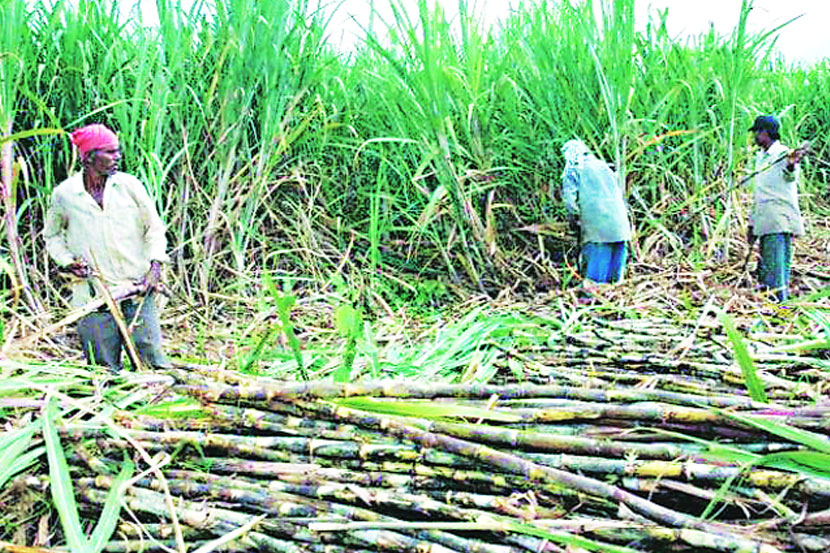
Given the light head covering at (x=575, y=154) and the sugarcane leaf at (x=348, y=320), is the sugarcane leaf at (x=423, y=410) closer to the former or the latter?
the sugarcane leaf at (x=348, y=320)

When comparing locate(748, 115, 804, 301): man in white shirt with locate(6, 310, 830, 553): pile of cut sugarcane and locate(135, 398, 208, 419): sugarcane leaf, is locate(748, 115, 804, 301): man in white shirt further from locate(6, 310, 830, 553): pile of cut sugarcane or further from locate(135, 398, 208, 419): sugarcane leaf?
locate(135, 398, 208, 419): sugarcane leaf

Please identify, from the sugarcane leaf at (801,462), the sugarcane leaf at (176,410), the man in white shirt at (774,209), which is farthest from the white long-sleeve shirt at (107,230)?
the man in white shirt at (774,209)

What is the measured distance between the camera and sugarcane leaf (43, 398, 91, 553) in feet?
3.71

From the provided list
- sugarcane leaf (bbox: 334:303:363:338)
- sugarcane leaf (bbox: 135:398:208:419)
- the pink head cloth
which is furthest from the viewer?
A: the pink head cloth

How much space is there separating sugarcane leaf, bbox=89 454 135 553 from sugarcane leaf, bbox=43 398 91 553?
1 centimetres

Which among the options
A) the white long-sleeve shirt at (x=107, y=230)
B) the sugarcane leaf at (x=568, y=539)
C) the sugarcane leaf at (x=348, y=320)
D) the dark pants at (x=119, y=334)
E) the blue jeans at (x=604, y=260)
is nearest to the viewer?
the sugarcane leaf at (x=568, y=539)

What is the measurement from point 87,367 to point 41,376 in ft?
0.55

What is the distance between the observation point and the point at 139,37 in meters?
4.20

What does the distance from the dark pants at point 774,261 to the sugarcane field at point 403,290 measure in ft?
0.06

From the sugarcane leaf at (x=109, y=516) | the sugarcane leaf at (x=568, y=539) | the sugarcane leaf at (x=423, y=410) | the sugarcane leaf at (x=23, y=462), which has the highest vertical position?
the sugarcane leaf at (x=423, y=410)

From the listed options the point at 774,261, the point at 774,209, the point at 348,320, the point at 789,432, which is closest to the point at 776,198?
the point at 774,209

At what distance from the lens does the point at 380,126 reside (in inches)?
206

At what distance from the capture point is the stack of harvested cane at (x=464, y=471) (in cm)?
106

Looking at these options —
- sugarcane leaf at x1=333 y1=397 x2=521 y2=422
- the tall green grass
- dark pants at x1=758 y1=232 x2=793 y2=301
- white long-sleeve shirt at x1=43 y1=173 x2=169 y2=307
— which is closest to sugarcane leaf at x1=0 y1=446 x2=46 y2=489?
sugarcane leaf at x1=333 y1=397 x2=521 y2=422
